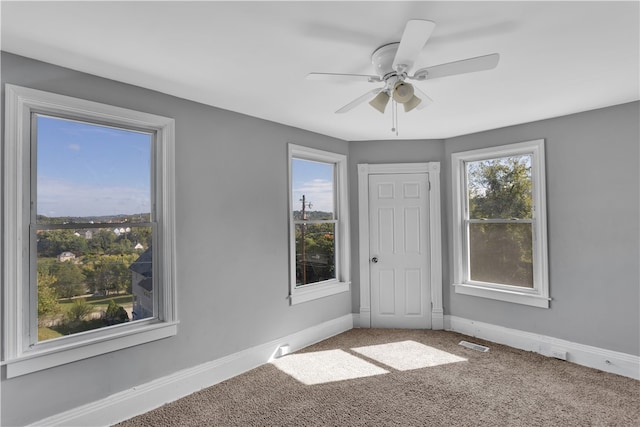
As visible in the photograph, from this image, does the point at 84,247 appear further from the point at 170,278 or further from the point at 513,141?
the point at 513,141

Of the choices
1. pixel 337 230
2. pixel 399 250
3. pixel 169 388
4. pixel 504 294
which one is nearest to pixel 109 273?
pixel 169 388

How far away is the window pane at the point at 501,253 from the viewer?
3.69 m

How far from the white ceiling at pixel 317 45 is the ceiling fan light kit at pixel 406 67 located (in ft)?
0.36

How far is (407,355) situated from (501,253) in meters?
1.58

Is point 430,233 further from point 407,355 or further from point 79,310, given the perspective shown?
point 79,310

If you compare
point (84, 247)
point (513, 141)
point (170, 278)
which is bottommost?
point (170, 278)

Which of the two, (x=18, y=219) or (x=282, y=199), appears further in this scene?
(x=282, y=199)

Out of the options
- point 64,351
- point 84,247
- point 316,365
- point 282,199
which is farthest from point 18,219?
point 316,365

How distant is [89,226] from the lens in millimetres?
2369

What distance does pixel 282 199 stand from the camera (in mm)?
3605

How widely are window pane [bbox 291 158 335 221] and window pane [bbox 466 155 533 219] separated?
5.58 ft

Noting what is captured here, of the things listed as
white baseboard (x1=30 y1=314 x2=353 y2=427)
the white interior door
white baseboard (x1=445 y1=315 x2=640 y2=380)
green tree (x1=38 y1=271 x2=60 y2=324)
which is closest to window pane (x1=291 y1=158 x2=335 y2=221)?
the white interior door

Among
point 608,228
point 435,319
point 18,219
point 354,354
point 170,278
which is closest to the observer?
point 18,219

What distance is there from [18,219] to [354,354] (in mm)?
2970
